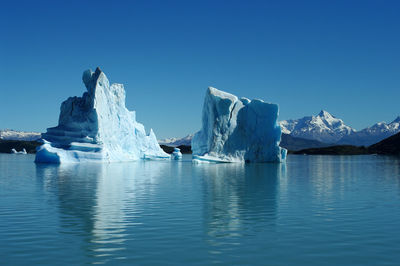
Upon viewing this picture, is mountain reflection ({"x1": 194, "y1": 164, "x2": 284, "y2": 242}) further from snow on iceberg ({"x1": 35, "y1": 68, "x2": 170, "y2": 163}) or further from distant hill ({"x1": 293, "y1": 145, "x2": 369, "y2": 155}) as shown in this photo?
distant hill ({"x1": 293, "y1": 145, "x2": 369, "y2": 155})

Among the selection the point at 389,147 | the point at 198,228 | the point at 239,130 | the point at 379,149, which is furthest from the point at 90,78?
the point at 379,149

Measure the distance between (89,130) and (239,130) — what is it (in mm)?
15269

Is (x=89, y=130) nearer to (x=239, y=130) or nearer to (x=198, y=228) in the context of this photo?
(x=239, y=130)

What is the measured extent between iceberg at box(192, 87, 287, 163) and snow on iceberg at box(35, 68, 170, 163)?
10.0 meters

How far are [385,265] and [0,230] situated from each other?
26.6ft

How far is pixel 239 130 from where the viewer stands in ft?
146

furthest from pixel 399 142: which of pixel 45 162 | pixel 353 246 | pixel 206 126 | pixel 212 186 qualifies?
pixel 353 246

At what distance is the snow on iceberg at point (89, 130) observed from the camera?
42344 mm

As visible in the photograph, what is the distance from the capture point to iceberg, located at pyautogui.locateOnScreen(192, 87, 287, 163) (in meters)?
43.7

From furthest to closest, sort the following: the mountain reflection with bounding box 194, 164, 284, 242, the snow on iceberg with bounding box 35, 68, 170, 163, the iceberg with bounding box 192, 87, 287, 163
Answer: the iceberg with bounding box 192, 87, 287, 163 → the snow on iceberg with bounding box 35, 68, 170, 163 → the mountain reflection with bounding box 194, 164, 284, 242

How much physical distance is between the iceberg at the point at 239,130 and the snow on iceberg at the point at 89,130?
10.0 m

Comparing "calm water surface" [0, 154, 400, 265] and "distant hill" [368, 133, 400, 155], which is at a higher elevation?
"distant hill" [368, 133, 400, 155]

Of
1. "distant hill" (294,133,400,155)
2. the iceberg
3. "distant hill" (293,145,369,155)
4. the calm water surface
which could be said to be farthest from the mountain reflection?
"distant hill" (293,145,369,155)

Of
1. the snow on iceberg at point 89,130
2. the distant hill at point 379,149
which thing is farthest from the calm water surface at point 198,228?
the distant hill at point 379,149
